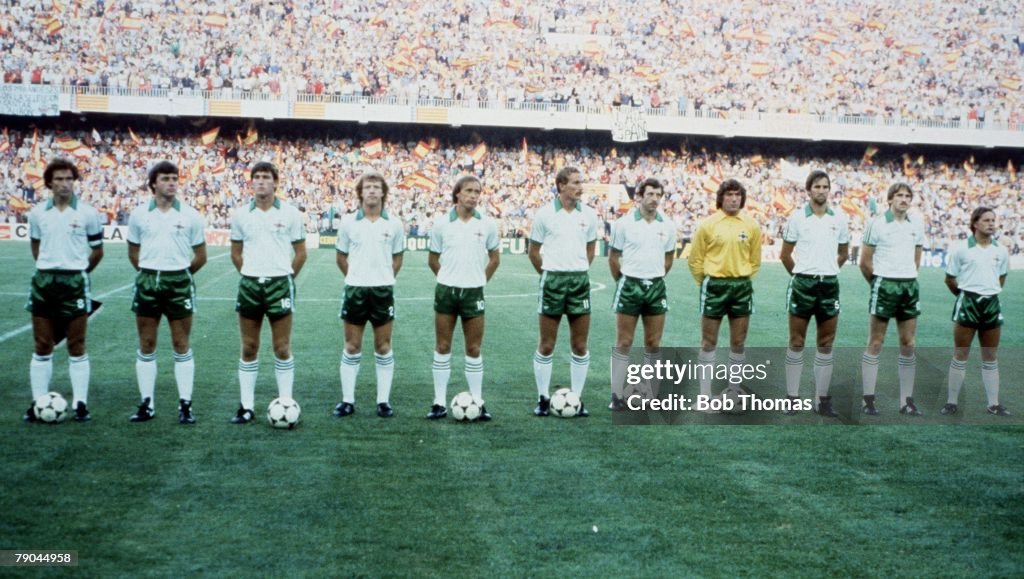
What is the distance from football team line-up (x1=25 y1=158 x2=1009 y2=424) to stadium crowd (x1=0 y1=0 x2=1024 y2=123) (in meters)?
32.8

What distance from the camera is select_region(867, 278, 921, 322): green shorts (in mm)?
9180

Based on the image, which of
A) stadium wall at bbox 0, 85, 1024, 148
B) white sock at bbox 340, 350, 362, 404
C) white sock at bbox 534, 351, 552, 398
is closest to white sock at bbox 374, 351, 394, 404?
white sock at bbox 340, 350, 362, 404

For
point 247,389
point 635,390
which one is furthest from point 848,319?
point 247,389

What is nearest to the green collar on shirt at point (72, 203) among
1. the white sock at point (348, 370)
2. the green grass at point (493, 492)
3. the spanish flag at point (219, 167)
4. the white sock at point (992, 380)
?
the green grass at point (493, 492)

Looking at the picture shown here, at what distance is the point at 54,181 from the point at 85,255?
0.66 metres

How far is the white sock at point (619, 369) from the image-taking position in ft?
30.7

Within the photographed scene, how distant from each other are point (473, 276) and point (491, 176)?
34.2 metres

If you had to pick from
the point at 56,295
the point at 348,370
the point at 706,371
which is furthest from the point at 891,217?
the point at 56,295

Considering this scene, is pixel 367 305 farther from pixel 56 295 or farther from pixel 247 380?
pixel 56 295

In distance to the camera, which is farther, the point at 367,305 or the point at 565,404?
the point at 565,404

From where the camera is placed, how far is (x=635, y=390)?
9703 millimetres

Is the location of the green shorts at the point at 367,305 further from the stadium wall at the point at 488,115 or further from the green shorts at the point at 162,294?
the stadium wall at the point at 488,115

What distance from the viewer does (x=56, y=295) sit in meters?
8.11

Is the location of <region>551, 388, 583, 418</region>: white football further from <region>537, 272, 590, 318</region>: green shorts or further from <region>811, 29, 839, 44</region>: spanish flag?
<region>811, 29, 839, 44</region>: spanish flag
